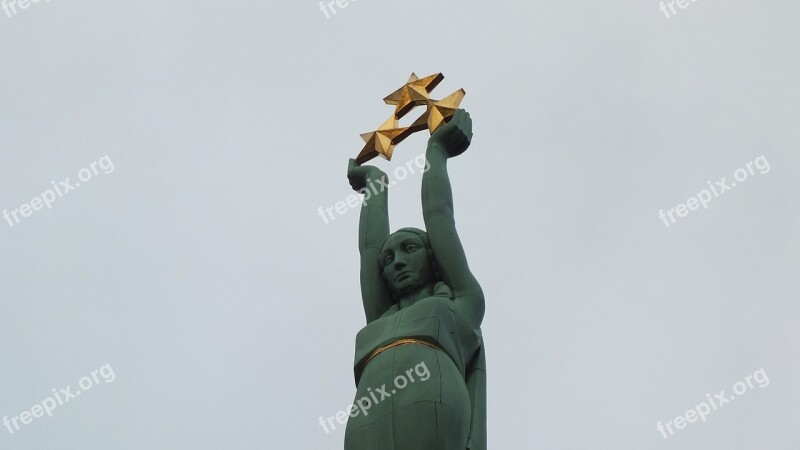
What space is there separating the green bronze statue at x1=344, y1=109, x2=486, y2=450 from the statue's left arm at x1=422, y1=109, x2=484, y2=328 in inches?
0.5

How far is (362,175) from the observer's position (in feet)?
59.0

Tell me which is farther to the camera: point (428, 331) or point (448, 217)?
point (448, 217)

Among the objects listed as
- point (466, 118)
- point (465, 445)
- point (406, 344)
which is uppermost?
point (466, 118)

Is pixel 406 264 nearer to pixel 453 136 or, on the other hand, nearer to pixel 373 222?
pixel 373 222

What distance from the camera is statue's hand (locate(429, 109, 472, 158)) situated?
1716 cm

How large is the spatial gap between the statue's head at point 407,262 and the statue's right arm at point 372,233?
157 mm

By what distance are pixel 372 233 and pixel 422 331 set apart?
8.97ft

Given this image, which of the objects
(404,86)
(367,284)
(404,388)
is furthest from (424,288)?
(404,86)

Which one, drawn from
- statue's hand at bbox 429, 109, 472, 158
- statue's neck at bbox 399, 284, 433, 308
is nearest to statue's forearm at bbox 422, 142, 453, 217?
statue's hand at bbox 429, 109, 472, 158

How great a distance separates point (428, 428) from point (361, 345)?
197 cm

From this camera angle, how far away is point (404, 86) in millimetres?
18250

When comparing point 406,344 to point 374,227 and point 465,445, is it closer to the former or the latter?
point 465,445

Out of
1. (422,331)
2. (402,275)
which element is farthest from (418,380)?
(402,275)

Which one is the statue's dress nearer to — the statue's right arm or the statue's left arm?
the statue's left arm
